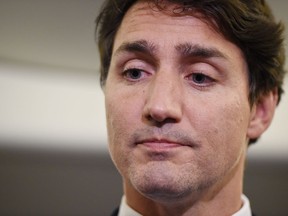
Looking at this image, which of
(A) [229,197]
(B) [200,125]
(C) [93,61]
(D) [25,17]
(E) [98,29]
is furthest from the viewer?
(C) [93,61]

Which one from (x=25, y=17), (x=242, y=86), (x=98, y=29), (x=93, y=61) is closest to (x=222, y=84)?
(x=242, y=86)

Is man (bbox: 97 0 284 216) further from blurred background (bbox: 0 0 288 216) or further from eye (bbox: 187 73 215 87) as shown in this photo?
blurred background (bbox: 0 0 288 216)

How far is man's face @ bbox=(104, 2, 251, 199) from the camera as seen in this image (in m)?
0.80

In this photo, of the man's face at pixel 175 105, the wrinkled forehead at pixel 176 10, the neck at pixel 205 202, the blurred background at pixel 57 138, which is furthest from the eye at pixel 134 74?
the blurred background at pixel 57 138

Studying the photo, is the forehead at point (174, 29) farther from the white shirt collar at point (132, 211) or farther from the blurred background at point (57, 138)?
the blurred background at point (57, 138)

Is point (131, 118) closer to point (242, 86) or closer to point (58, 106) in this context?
point (242, 86)

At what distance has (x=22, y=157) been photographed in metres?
1.70

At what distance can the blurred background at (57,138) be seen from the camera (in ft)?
5.40

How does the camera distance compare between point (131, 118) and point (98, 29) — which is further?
point (98, 29)

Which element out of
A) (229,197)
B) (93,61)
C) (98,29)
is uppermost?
(98,29)

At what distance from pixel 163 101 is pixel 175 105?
2 cm

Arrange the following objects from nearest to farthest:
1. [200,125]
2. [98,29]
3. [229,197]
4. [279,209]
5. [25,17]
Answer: [200,125]
[229,197]
[98,29]
[25,17]
[279,209]

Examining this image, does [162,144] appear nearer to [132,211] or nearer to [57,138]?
[132,211]

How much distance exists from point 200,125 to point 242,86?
0.15 metres
